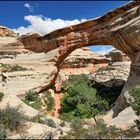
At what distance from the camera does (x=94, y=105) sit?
2364 cm

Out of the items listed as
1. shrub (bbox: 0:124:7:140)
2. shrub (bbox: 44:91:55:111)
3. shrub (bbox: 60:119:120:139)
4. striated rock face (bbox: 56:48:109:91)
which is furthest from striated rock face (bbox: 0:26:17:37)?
shrub (bbox: 0:124:7:140)

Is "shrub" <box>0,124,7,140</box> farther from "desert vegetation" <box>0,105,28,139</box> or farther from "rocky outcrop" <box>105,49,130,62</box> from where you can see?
"rocky outcrop" <box>105,49,130,62</box>

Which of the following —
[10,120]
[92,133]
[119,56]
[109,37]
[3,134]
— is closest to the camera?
[3,134]

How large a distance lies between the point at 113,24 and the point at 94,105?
6143mm

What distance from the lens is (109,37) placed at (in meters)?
23.1

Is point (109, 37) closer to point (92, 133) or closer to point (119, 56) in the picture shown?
point (119, 56)

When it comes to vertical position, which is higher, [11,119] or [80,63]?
[80,63]

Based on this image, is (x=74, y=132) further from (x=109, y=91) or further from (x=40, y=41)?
(x=40, y=41)

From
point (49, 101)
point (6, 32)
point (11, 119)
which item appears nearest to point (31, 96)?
point (49, 101)

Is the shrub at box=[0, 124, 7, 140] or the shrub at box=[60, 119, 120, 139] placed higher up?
the shrub at box=[0, 124, 7, 140]

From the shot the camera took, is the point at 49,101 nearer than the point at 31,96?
No

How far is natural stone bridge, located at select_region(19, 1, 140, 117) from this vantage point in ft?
64.9

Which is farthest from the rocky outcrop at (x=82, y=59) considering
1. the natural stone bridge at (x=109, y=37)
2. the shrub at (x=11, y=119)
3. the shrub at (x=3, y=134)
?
the shrub at (x=3, y=134)

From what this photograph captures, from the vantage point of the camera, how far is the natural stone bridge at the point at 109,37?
64.9ft
